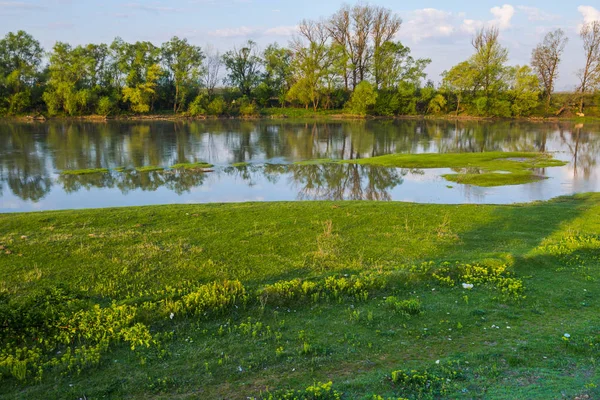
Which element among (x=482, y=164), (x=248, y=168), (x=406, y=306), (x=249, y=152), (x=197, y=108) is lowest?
(x=406, y=306)

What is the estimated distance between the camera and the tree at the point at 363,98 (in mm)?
75625

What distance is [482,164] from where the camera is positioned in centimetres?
3094

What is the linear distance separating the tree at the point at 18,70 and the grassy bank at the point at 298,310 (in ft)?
215

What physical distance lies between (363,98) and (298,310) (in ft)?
235

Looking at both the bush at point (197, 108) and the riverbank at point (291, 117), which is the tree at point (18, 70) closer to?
the riverbank at point (291, 117)

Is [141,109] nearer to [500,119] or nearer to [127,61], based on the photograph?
[127,61]

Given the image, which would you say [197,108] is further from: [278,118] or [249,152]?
[249,152]

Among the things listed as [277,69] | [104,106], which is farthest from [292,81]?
[104,106]

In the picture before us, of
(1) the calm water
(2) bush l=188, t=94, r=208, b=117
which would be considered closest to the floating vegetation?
(1) the calm water

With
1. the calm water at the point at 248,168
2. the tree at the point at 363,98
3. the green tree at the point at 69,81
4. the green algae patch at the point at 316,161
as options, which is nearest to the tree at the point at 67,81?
the green tree at the point at 69,81

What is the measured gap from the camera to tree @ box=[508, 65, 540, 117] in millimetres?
73875

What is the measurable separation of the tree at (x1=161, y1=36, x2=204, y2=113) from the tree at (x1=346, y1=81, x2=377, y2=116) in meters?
28.0

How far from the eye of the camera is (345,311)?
768 centimetres

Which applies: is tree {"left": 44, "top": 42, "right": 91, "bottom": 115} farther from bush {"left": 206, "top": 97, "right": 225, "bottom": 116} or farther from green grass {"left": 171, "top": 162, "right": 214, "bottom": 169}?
green grass {"left": 171, "top": 162, "right": 214, "bottom": 169}
